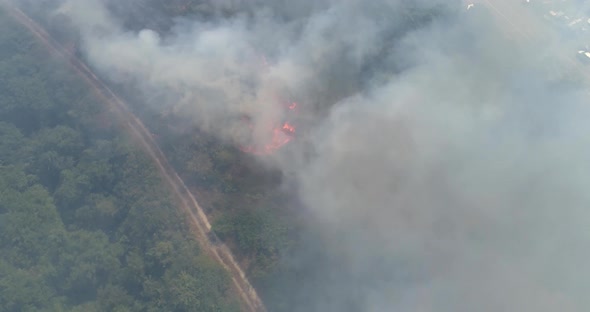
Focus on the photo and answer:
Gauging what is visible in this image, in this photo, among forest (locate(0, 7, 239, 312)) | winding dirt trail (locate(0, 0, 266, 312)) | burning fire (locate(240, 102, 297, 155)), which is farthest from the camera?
burning fire (locate(240, 102, 297, 155))

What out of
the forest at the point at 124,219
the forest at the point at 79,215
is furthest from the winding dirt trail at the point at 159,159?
the forest at the point at 79,215

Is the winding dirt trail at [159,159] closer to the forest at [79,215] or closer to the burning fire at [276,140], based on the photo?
the forest at [79,215]

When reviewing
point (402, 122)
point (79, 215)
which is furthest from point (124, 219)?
point (402, 122)

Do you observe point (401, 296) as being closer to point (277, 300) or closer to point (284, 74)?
point (277, 300)

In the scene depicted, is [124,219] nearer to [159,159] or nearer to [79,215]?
[79,215]

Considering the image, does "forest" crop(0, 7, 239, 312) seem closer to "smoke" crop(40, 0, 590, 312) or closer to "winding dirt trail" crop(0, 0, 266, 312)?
"winding dirt trail" crop(0, 0, 266, 312)

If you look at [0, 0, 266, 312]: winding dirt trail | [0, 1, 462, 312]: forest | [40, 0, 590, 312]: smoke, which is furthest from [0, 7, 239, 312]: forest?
[40, 0, 590, 312]: smoke
